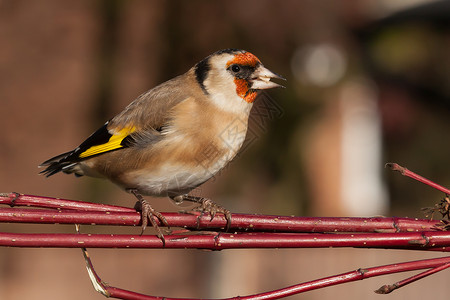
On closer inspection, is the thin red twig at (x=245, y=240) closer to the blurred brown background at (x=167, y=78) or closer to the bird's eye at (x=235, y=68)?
the bird's eye at (x=235, y=68)

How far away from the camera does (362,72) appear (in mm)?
13391

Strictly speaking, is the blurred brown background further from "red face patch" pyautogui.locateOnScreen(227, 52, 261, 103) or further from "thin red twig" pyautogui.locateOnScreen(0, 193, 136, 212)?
"thin red twig" pyautogui.locateOnScreen(0, 193, 136, 212)

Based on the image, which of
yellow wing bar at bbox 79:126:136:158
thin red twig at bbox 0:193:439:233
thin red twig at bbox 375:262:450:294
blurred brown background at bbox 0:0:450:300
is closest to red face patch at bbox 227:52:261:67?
yellow wing bar at bbox 79:126:136:158

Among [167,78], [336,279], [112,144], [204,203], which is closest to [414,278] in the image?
[336,279]

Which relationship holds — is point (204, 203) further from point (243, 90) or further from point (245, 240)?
point (245, 240)

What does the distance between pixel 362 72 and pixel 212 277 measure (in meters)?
5.81

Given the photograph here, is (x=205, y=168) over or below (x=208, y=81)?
below

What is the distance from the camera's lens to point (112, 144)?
382 cm

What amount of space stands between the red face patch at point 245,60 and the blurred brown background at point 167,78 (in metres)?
4.46

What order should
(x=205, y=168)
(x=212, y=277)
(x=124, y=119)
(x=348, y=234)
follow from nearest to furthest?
1. (x=348, y=234)
2. (x=205, y=168)
3. (x=124, y=119)
4. (x=212, y=277)

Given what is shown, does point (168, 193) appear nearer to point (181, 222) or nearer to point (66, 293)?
point (181, 222)

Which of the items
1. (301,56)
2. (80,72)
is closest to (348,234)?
(301,56)

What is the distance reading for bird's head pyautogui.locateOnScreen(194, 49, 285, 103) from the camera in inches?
149

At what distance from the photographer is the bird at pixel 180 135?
3621 mm
